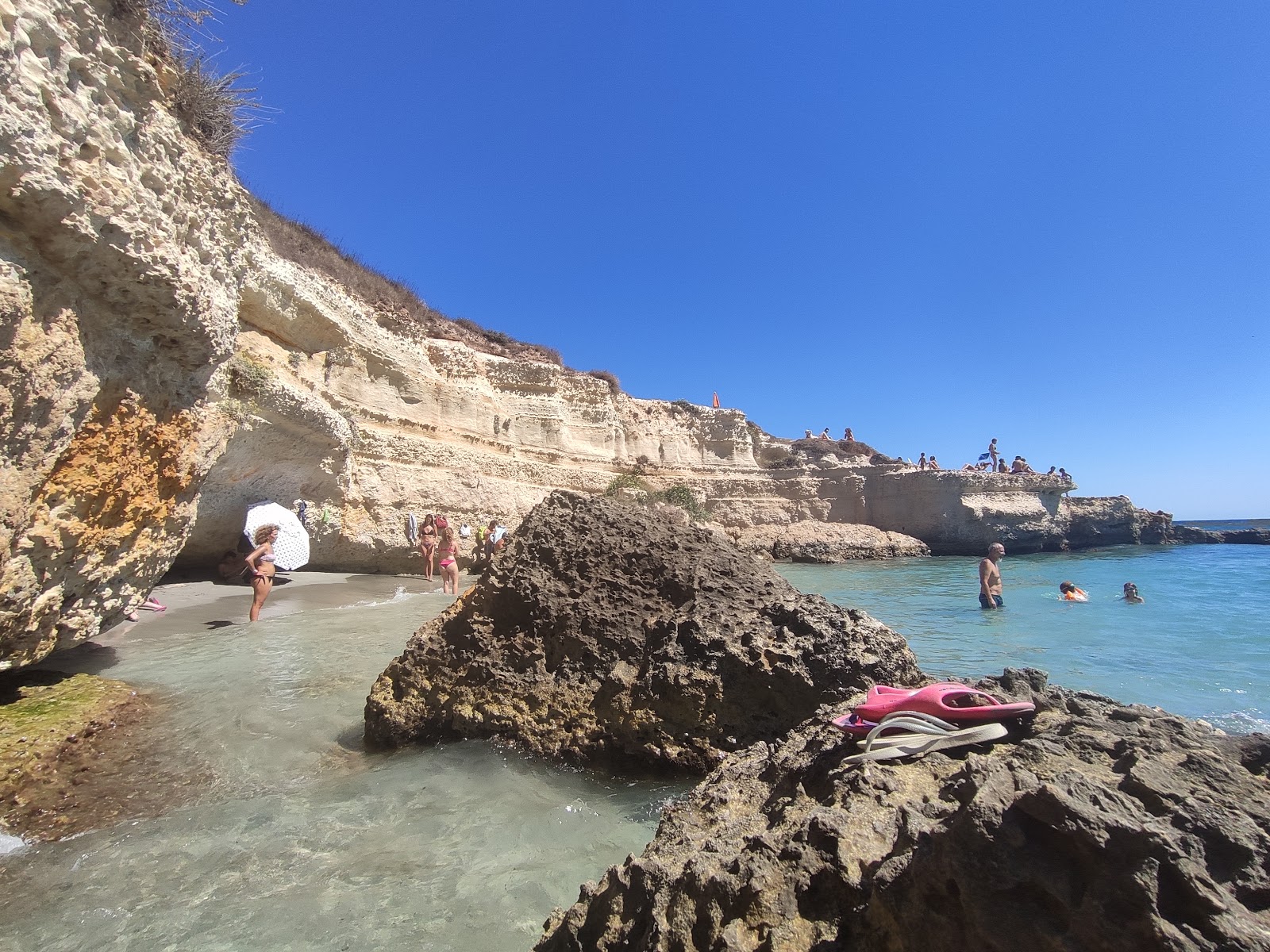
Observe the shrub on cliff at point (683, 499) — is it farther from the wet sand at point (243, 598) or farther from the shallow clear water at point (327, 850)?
the shallow clear water at point (327, 850)

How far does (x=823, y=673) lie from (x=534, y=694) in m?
1.75

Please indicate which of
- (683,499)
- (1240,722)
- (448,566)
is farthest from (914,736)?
(683,499)

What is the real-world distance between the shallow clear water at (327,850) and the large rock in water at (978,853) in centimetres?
62

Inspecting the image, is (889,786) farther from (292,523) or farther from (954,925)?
(292,523)

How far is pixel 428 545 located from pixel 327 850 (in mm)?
12880

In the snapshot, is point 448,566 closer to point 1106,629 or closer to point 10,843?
point 10,843

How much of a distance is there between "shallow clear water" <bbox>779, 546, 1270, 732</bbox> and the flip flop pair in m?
4.25

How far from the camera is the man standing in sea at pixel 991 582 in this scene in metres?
11.4

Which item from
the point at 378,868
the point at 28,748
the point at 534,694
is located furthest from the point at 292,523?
the point at 378,868

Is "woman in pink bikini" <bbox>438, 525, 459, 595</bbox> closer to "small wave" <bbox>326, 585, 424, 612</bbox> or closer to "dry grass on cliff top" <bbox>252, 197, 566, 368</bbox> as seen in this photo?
"small wave" <bbox>326, 585, 424, 612</bbox>

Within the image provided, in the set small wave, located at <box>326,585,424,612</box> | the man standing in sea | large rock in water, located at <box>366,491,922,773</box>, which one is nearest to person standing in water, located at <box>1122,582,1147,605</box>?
the man standing in sea

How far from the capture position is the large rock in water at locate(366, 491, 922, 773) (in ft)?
11.8

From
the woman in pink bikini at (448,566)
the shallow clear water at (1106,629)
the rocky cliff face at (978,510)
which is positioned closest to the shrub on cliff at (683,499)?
the shallow clear water at (1106,629)

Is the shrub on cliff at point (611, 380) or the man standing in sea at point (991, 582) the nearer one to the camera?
the man standing in sea at point (991, 582)
